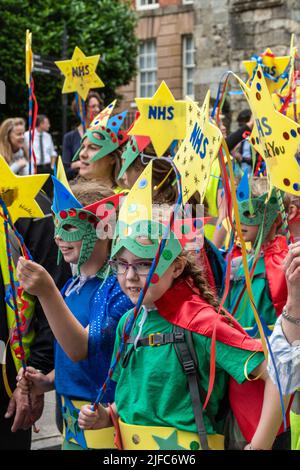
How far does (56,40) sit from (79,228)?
17.4m

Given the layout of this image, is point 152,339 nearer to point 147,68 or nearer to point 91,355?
point 91,355

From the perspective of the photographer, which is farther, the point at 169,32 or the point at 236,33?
the point at 169,32

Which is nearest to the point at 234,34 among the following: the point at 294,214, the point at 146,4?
the point at 294,214

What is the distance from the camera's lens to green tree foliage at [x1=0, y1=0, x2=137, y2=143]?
1930 cm

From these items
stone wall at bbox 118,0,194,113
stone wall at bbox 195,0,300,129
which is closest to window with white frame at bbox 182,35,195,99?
stone wall at bbox 118,0,194,113

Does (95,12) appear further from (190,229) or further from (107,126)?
(190,229)

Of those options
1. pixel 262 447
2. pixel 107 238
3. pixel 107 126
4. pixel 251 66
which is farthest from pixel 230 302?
pixel 251 66

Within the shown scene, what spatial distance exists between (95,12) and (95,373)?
19074 millimetres

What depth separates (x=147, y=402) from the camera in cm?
266

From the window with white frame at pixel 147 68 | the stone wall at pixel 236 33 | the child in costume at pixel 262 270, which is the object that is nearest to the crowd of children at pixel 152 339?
the child in costume at pixel 262 270

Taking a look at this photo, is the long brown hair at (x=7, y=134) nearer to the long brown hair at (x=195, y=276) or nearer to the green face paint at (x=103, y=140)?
the green face paint at (x=103, y=140)

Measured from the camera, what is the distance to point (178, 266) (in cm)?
279

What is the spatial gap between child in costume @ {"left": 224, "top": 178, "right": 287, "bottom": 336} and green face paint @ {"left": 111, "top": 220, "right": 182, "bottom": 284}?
1.08 meters
